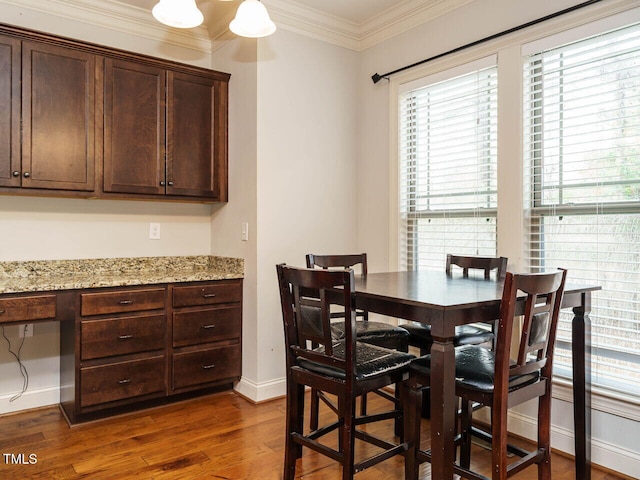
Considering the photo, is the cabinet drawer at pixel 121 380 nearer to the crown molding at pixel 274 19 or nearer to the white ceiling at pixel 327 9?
the crown molding at pixel 274 19

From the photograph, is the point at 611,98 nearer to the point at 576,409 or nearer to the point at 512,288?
the point at 512,288

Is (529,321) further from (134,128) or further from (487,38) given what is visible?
(134,128)

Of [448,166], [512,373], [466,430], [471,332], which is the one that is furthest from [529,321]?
[448,166]

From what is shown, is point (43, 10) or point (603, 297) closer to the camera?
point (603, 297)

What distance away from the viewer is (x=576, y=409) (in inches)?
81.0

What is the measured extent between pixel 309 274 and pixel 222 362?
5.52 ft

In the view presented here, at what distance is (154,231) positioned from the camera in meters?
3.44

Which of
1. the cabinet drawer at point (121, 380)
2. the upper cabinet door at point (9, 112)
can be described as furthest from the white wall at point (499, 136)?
the upper cabinet door at point (9, 112)

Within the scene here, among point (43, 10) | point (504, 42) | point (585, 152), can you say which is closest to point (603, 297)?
point (585, 152)

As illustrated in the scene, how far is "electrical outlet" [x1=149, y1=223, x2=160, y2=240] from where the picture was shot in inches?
135

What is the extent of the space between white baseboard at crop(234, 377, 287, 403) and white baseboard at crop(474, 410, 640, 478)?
148 centimetres

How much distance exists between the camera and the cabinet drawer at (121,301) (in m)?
2.66

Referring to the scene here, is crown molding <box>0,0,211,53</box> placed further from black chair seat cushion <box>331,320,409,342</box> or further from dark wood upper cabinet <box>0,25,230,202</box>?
black chair seat cushion <box>331,320,409,342</box>

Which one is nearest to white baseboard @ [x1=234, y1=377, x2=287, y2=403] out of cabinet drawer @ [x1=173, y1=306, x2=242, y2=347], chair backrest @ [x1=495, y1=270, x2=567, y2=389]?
cabinet drawer @ [x1=173, y1=306, x2=242, y2=347]
